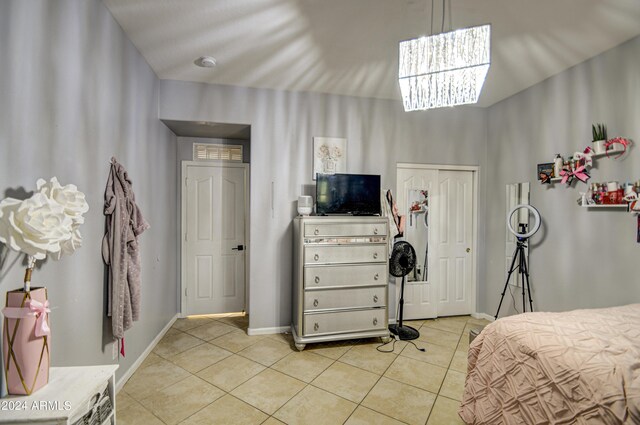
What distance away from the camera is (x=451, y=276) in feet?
13.3

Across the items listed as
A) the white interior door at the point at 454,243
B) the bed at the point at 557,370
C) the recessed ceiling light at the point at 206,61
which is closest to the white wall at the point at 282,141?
the recessed ceiling light at the point at 206,61

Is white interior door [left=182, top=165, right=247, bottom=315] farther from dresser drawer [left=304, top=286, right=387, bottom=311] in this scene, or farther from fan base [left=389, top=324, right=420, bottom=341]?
fan base [left=389, top=324, right=420, bottom=341]

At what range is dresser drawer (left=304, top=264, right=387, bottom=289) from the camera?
3.06 m

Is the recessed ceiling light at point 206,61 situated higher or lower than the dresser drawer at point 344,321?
higher

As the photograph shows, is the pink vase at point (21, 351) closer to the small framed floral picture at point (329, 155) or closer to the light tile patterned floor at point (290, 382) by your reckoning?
the light tile patterned floor at point (290, 382)

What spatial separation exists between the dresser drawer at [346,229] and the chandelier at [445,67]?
1.56 meters

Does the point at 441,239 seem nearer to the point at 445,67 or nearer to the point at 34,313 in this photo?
the point at 445,67

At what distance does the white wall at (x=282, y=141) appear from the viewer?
3363 millimetres

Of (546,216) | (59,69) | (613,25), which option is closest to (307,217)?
(59,69)

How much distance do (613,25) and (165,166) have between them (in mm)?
4305

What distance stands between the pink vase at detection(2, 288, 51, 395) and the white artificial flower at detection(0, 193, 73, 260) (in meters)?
0.19

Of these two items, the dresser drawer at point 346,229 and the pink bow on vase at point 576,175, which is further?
the dresser drawer at point 346,229

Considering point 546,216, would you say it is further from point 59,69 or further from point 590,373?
point 59,69

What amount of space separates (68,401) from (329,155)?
307 centimetres
